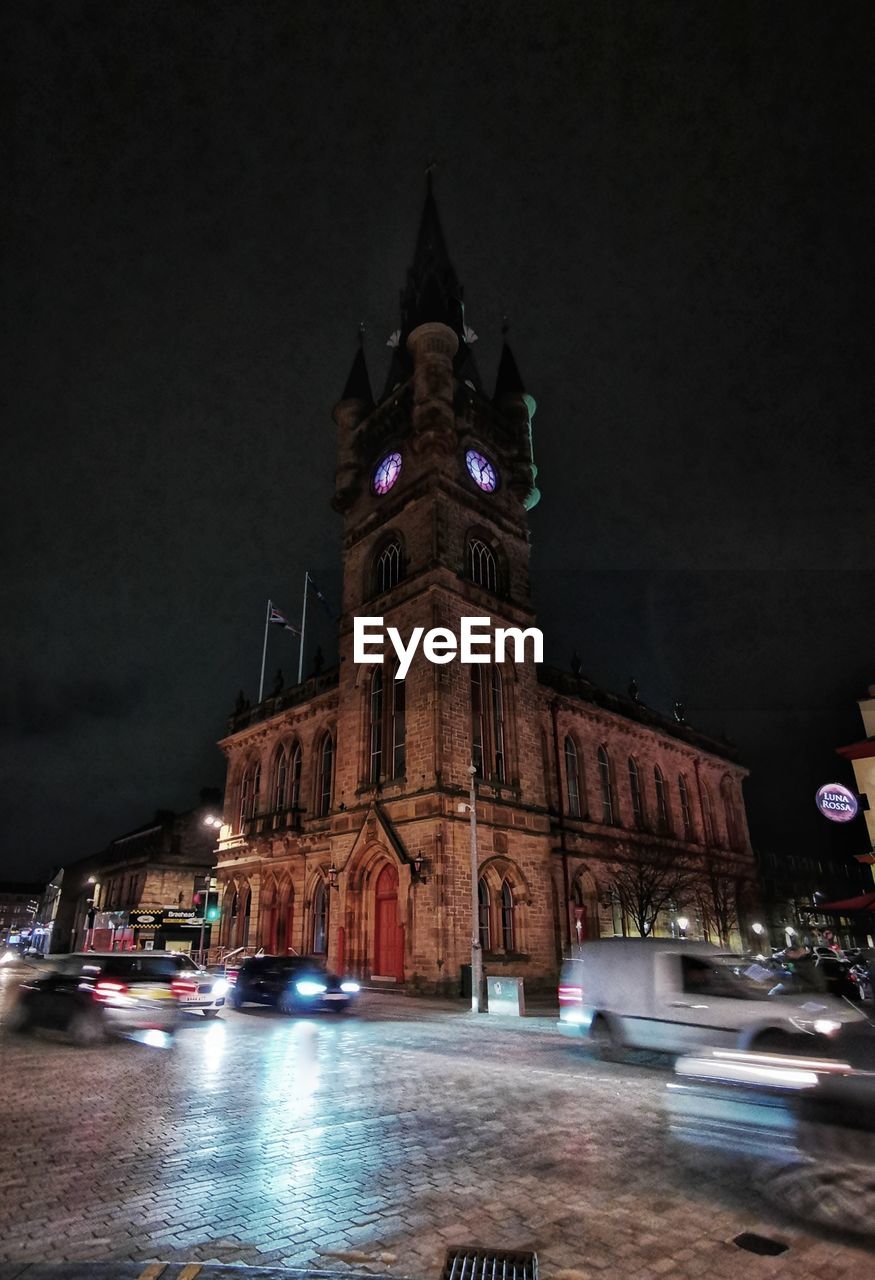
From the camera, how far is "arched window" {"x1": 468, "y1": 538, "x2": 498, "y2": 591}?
31203 millimetres

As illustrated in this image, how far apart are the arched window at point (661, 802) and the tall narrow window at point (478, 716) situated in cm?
1547

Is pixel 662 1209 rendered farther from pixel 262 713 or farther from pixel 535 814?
pixel 262 713

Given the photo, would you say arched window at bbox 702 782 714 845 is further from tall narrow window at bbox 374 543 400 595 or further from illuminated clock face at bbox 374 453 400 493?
illuminated clock face at bbox 374 453 400 493

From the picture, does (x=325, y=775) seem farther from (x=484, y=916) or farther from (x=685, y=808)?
(x=685, y=808)

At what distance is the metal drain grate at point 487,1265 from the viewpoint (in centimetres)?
395

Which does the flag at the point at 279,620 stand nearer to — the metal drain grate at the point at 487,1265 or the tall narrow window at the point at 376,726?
the tall narrow window at the point at 376,726

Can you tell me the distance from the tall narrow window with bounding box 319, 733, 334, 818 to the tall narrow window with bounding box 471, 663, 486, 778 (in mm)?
9227

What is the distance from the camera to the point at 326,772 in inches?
1352

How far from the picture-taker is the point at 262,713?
40281 millimetres

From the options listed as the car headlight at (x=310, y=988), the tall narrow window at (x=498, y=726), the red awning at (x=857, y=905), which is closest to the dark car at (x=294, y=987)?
the car headlight at (x=310, y=988)

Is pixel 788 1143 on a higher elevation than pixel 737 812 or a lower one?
lower

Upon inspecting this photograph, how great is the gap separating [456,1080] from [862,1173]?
540cm

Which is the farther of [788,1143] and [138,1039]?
[138,1039]

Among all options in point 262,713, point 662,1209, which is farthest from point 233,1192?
point 262,713
